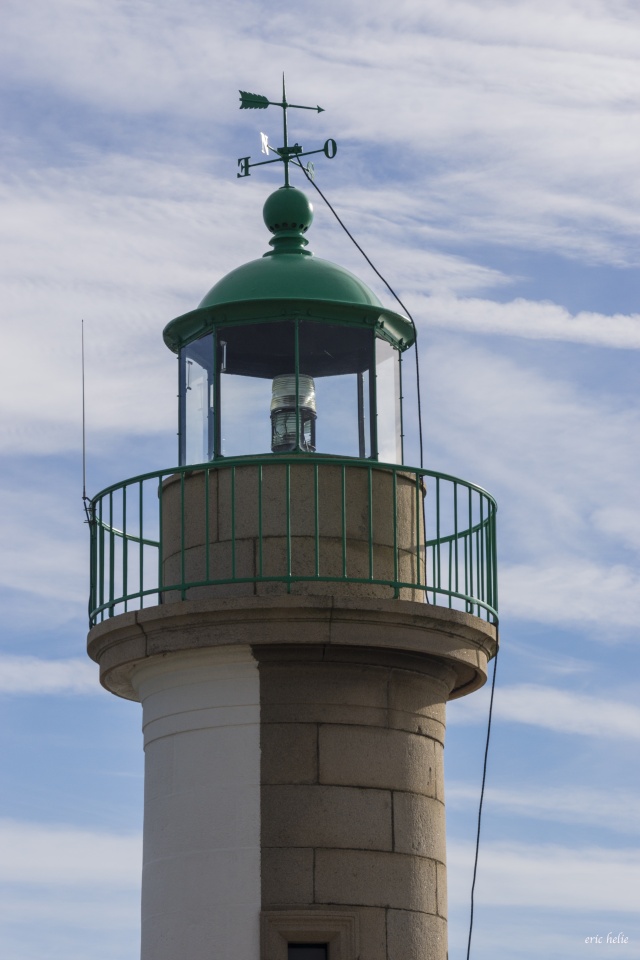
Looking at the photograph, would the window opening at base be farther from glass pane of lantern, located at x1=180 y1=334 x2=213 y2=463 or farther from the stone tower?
glass pane of lantern, located at x1=180 y1=334 x2=213 y2=463

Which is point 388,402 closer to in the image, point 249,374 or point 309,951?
point 249,374

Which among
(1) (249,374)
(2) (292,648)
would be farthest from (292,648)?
(1) (249,374)

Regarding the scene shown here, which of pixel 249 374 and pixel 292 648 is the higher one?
pixel 249 374

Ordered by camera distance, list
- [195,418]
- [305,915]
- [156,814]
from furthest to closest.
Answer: [195,418] < [156,814] < [305,915]

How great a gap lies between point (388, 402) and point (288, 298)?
4.22 ft

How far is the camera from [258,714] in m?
13.5

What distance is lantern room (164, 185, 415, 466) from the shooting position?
14.5 meters

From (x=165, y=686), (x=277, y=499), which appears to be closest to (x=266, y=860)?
(x=165, y=686)

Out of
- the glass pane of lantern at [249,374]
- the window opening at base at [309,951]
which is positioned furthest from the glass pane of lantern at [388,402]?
the window opening at base at [309,951]

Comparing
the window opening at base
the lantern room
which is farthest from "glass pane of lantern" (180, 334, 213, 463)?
the window opening at base

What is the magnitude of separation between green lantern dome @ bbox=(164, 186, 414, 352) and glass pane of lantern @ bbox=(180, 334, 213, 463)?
0.43ft

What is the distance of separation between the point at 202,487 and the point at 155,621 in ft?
3.75

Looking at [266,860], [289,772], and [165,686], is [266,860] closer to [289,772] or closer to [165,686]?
[289,772]

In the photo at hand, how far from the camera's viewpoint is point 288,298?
14.4 meters
